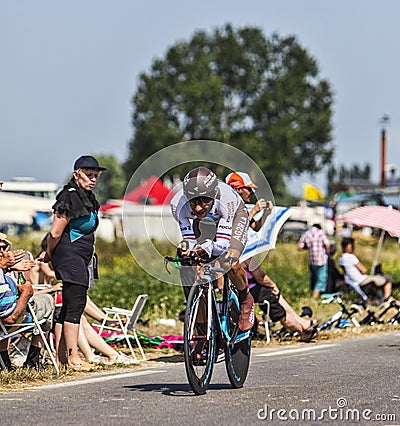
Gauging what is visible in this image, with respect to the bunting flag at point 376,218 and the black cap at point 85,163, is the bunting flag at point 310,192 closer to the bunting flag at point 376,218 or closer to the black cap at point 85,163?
the bunting flag at point 376,218

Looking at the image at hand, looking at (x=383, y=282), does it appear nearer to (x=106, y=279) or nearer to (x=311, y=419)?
(x=106, y=279)

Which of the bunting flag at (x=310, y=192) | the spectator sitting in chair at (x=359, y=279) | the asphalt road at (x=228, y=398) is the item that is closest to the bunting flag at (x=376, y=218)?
the spectator sitting in chair at (x=359, y=279)

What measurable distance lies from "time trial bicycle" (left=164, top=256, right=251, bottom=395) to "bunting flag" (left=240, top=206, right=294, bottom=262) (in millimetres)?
2916

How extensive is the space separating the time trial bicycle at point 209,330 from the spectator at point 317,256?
40.5 feet

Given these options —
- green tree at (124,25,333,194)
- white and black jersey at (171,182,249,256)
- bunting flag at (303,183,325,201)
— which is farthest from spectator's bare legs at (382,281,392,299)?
green tree at (124,25,333,194)

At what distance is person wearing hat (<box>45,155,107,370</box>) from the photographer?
35.6ft

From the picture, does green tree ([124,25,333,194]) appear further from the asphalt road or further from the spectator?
the asphalt road

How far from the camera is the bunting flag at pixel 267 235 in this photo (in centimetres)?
1270

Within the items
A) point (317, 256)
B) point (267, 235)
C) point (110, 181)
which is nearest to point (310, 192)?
point (317, 256)

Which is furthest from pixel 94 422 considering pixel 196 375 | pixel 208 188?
pixel 208 188

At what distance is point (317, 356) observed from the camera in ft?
39.7

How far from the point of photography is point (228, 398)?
845 cm

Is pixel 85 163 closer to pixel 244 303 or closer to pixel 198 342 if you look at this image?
pixel 244 303

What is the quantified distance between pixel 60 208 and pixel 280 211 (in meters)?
5.16
